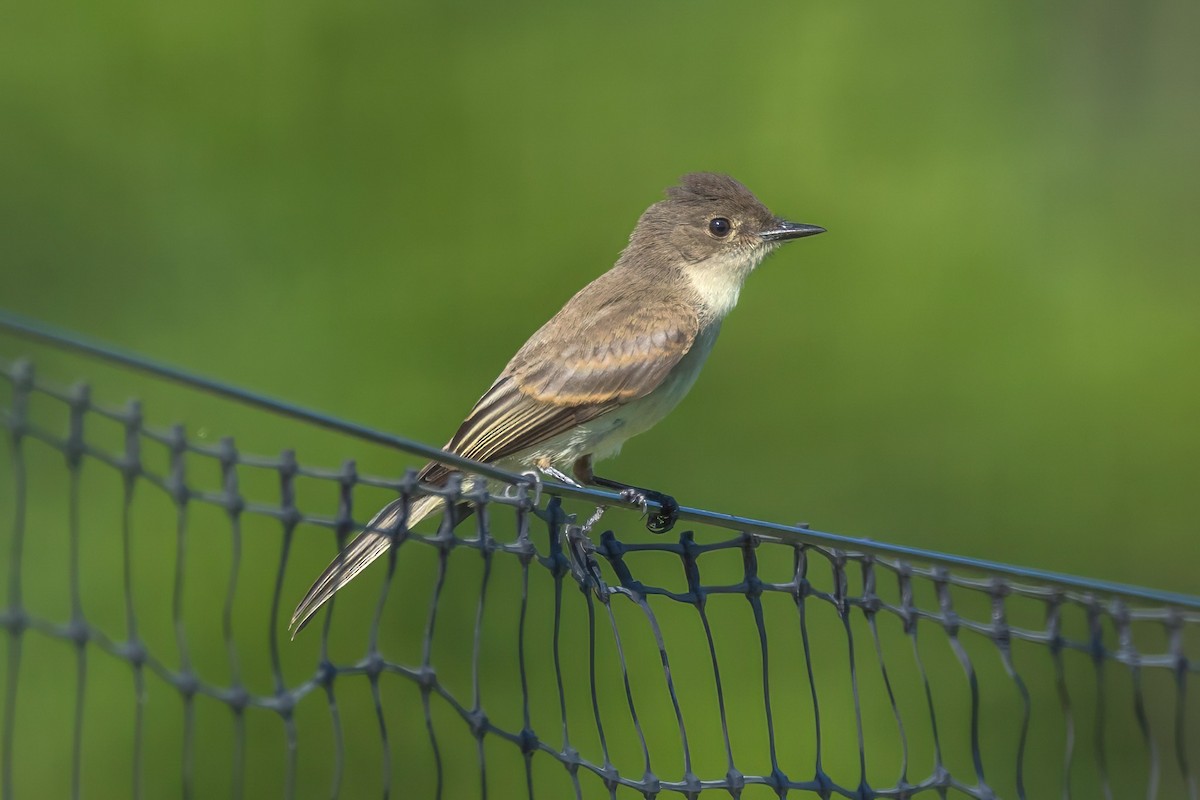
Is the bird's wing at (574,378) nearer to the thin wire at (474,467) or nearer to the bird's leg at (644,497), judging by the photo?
the bird's leg at (644,497)

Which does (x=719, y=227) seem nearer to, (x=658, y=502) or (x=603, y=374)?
(x=603, y=374)

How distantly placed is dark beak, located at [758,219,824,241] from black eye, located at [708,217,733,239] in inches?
4.6

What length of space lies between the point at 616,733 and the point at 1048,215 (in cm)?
317

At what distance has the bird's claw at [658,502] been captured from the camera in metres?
3.90

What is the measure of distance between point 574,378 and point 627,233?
2.07 meters

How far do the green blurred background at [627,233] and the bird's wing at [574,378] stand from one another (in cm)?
114

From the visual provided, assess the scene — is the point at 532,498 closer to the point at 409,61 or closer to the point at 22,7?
the point at 409,61

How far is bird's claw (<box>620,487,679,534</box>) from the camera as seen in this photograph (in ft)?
12.8

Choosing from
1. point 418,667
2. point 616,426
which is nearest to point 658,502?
point 616,426

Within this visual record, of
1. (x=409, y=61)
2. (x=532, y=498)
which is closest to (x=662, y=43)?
(x=409, y=61)

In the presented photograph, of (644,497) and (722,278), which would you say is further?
(722,278)

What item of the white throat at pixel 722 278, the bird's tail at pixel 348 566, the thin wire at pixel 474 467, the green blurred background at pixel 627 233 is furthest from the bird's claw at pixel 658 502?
the green blurred background at pixel 627 233

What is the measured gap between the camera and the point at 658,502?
4.38 metres

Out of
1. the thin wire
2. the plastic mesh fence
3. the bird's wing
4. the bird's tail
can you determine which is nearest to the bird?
the bird's wing
